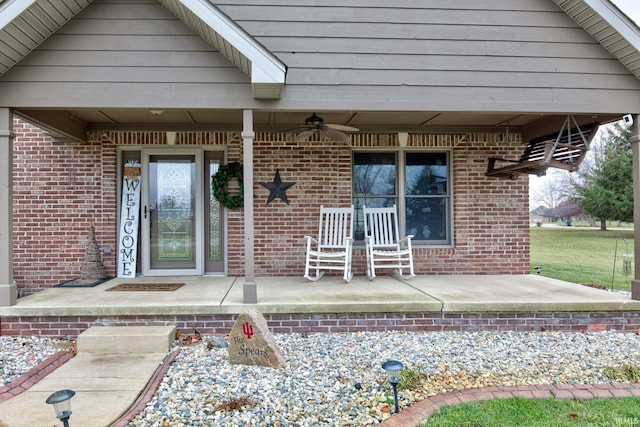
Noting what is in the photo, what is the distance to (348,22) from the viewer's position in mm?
4125

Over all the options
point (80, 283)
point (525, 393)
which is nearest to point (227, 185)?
point (80, 283)

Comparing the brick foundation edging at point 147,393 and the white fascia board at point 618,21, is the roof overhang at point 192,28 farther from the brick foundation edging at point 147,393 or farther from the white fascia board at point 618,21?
the white fascia board at point 618,21

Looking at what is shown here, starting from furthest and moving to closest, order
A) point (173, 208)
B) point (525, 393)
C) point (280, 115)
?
point (173, 208), point (280, 115), point (525, 393)

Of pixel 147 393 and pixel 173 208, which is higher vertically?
pixel 173 208

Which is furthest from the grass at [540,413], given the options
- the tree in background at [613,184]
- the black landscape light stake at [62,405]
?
the tree in background at [613,184]

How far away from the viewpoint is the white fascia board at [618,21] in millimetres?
3879

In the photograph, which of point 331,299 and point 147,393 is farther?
point 331,299

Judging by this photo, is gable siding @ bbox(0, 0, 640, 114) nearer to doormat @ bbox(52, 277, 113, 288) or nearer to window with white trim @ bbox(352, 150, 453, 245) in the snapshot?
window with white trim @ bbox(352, 150, 453, 245)

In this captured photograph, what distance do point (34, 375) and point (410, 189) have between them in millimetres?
4578

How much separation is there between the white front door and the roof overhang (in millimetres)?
1997

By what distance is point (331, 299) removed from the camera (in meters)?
3.94

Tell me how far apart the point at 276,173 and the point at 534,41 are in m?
3.29

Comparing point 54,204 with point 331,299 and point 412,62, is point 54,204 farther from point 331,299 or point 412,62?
point 412,62

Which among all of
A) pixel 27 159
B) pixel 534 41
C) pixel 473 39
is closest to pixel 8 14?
pixel 27 159
